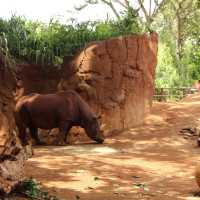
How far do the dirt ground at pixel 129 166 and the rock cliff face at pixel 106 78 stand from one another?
1.91 feet

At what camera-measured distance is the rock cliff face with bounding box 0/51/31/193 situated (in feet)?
20.0

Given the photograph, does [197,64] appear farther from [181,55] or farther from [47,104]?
[47,104]

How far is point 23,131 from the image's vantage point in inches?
550

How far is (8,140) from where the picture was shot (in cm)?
615

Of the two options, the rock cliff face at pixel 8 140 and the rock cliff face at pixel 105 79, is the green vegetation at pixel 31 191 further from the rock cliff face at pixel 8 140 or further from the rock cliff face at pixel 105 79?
the rock cliff face at pixel 105 79

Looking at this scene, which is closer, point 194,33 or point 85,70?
point 85,70

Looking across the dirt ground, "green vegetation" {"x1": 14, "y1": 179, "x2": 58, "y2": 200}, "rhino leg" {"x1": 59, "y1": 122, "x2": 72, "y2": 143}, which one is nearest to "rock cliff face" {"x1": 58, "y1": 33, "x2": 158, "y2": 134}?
the dirt ground

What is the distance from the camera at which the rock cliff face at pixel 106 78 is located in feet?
49.2

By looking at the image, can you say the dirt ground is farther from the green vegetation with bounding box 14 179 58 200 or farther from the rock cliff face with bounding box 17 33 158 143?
the rock cliff face with bounding box 17 33 158 143

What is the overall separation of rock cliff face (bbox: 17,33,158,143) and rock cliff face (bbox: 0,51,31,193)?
8.20 metres

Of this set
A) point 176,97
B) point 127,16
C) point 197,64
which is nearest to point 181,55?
point 197,64

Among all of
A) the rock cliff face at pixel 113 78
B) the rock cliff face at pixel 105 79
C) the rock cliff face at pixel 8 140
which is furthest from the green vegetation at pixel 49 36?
the rock cliff face at pixel 8 140

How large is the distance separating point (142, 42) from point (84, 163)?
21.9 ft

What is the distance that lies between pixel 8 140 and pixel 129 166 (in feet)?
14.7
